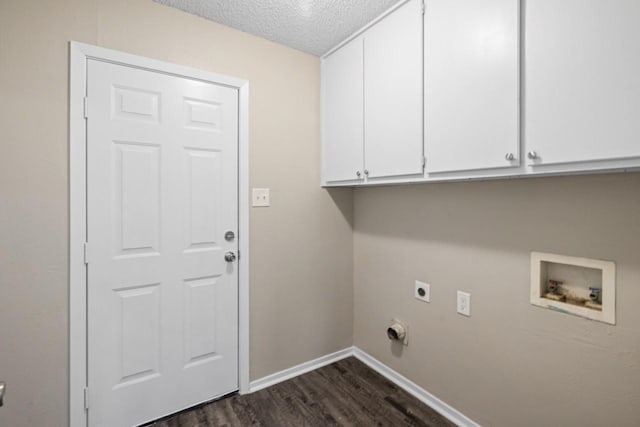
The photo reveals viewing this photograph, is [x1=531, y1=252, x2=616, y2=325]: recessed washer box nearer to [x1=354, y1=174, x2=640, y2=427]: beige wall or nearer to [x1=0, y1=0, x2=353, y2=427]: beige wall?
[x1=354, y1=174, x2=640, y2=427]: beige wall

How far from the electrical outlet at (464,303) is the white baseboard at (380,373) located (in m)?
0.57

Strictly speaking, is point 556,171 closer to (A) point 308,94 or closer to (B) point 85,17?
(A) point 308,94

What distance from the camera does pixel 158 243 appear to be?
1701 mm

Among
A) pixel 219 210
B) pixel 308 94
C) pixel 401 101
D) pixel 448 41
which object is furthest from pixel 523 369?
pixel 308 94

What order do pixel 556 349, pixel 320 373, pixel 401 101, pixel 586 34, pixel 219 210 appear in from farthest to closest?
pixel 320 373 < pixel 219 210 < pixel 401 101 < pixel 556 349 < pixel 586 34

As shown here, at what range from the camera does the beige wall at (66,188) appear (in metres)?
1.37

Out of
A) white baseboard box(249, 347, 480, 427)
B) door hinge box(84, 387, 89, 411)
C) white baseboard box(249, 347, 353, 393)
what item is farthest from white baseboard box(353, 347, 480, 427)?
door hinge box(84, 387, 89, 411)

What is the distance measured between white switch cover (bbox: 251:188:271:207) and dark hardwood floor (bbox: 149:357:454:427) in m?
1.24

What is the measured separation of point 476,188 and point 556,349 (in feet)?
2.71

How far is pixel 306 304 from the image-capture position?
88.7 inches

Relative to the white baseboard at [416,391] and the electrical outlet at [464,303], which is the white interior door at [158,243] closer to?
the white baseboard at [416,391]

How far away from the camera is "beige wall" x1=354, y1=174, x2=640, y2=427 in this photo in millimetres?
1187

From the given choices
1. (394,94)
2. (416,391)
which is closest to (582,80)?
(394,94)

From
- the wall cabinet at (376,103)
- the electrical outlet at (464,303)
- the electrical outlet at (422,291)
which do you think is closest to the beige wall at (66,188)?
the wall cabinet at (376,103)
